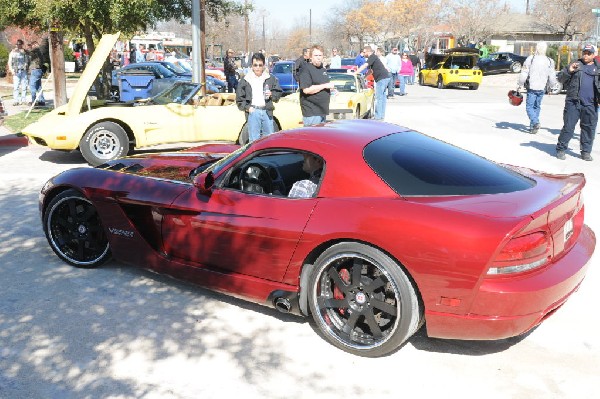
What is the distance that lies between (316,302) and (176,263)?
3.99 feet

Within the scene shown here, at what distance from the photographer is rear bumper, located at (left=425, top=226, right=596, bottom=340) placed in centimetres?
319

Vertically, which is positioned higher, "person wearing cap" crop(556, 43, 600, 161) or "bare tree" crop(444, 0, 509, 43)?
"bare tree" crop(444, 0, 509, 43)

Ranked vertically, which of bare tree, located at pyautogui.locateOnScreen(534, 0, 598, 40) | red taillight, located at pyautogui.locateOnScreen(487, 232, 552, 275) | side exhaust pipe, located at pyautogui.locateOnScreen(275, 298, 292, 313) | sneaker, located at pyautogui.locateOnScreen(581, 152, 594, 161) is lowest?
side exhaust pipe, located at pyautogui.locateOnScreen(275, 298, 292, 313)

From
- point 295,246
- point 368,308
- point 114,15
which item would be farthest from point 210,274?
point 114,15

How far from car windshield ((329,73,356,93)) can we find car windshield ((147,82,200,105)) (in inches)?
184

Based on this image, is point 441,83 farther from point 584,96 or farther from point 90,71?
point 90,71

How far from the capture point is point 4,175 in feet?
28.8

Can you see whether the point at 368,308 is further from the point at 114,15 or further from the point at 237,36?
the point at 237,36

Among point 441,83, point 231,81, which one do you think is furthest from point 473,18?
point 231,81

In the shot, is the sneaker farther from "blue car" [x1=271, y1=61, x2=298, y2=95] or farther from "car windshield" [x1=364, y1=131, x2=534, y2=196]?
"blue car" [x1=271, y1=61, x2=298, y2=95]

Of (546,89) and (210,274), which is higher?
(546,89)

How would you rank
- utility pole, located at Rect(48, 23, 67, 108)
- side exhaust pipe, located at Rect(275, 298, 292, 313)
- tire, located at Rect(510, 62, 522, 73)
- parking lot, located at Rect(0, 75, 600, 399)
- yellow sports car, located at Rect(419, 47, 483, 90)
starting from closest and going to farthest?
parking lot, located at Rect(0, 75, 600, 399)
side exhaust pipe, located at Rect(275, 298, 292, 313)
utility pole, located at Rect(48, 23, 67, 108)
yellow sports car, located at Rect(419, 47, 483, 90)
tire, located at Rect(510, 62, 522, 73)

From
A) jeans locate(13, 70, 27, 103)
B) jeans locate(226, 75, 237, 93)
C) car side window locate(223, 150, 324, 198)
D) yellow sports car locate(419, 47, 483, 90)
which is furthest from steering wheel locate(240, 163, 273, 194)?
yellow sports car locate(419, 47, 483, 90)

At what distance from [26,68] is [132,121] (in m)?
9.88
